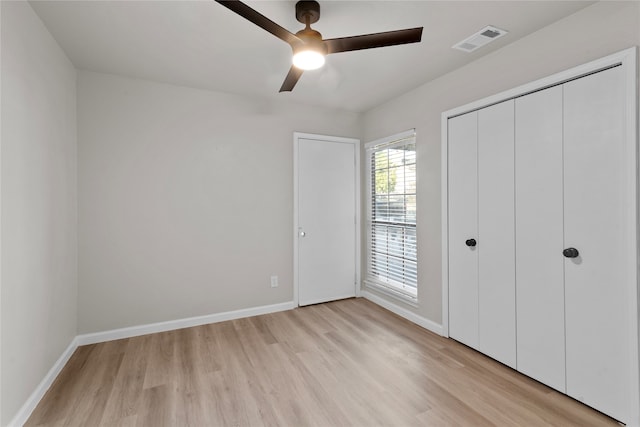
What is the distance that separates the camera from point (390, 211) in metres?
3.80

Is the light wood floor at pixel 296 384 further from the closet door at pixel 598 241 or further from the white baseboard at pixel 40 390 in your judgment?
the closet door at pixel 598 241

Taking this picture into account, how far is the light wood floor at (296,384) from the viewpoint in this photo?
73.8 inches

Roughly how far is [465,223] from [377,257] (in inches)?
56.9

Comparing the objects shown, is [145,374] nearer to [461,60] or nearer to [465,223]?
[465,223]

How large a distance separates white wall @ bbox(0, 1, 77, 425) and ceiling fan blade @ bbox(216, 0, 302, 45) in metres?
1.31

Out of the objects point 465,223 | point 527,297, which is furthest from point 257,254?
point 527,297

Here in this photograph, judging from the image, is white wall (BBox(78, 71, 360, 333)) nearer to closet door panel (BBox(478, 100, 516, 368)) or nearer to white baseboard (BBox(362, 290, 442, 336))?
white baseboard (BBox(362, 290, 442, 336))

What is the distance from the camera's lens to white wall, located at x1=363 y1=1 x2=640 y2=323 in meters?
1.87

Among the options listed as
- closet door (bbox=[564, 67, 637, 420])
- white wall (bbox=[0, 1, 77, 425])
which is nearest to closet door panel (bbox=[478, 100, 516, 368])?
closet door (bbox=[564, 67, 637, 420])

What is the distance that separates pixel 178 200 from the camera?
3.22 meters

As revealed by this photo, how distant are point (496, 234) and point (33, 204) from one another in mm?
3372

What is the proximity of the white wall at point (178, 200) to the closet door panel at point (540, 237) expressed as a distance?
2.37 metres

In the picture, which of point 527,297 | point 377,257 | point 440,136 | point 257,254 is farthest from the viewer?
point 377,257

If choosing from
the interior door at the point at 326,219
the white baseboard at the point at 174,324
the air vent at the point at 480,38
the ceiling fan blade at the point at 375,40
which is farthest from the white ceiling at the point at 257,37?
the white baseboard at the point at 174,324
